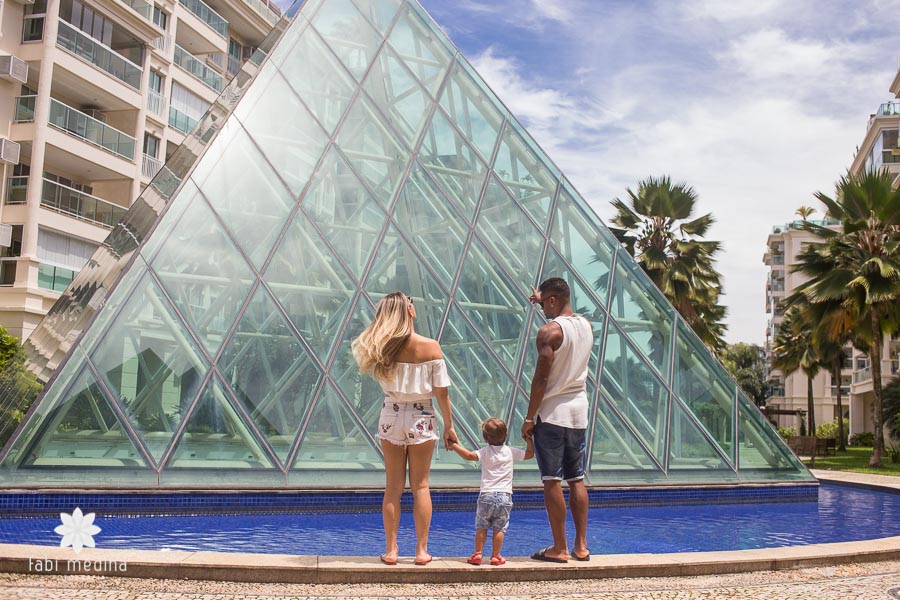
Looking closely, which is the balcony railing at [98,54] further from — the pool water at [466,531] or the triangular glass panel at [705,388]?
the triangular glass panel at [705,388]

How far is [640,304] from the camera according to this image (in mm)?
12641

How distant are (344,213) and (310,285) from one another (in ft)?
4.54

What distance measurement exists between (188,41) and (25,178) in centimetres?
1465

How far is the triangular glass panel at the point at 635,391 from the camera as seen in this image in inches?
456

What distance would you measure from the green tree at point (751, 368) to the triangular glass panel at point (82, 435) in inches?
3557

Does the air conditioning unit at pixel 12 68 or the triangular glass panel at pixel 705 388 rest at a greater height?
the air conditioning unit at pixel 12 68

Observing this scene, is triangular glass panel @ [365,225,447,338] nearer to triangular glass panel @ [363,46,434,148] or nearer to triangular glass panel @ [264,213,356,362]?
triangular glass panel @ [264,213,356,362]

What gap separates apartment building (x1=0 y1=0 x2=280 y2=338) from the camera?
25125 millimetres

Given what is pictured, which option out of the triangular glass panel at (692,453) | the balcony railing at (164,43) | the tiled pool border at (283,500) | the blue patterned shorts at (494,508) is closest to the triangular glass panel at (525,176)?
the triangular glass panel at (692,453)

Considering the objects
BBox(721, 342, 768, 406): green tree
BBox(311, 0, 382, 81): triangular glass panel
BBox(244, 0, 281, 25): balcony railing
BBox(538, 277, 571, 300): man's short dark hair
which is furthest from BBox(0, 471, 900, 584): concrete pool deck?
BBox(721, 342, 768, 406): green tree

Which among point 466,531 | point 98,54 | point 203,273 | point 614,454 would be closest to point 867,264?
point 614,454

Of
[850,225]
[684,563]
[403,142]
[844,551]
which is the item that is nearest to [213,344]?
[403,142]

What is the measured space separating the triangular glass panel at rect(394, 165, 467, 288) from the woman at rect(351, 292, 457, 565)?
20.3 feet

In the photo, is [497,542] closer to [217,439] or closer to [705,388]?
[217,439]
